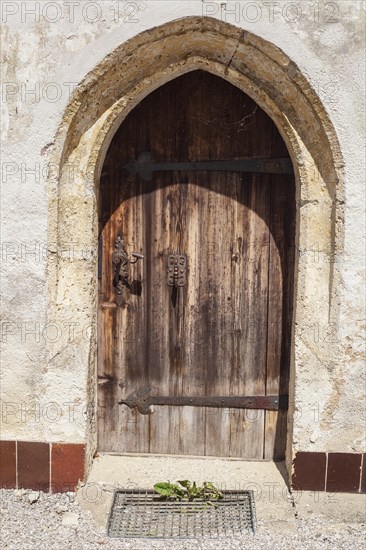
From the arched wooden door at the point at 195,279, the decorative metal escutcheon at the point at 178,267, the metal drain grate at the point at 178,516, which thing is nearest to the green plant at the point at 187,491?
the metal drain grate at the point at 178,516

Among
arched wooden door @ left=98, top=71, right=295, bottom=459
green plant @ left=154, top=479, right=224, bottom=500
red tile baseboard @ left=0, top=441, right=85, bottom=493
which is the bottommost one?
green plant @ left=154, top=479, right=224, bottom=500

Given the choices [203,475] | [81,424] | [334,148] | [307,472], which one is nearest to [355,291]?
[334,148]

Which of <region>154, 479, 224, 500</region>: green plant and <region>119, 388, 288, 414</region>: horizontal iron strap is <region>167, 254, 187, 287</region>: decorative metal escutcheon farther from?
<region>154, 479, 224, 500</region>: green plant

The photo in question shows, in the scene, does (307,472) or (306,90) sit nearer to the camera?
(306,90)

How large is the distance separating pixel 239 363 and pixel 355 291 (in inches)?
33.5

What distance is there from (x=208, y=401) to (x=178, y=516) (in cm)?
69

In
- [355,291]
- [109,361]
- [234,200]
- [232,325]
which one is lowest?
[109,361]

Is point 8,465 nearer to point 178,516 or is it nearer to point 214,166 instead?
point 178,516

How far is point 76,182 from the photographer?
10.7ft

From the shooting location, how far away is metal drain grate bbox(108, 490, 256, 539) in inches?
122

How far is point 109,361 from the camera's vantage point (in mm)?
3654

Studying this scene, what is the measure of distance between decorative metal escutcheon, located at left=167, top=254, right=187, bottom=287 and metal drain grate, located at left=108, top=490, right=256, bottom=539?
1.21m

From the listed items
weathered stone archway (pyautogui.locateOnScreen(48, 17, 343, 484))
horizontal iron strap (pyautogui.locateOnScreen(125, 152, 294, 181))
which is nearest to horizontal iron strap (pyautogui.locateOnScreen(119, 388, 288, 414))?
weathered stone archway (pyautogui.locateOnScreen(48, 17, 343, 484))

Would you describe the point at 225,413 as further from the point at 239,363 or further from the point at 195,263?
the point at 195,263
